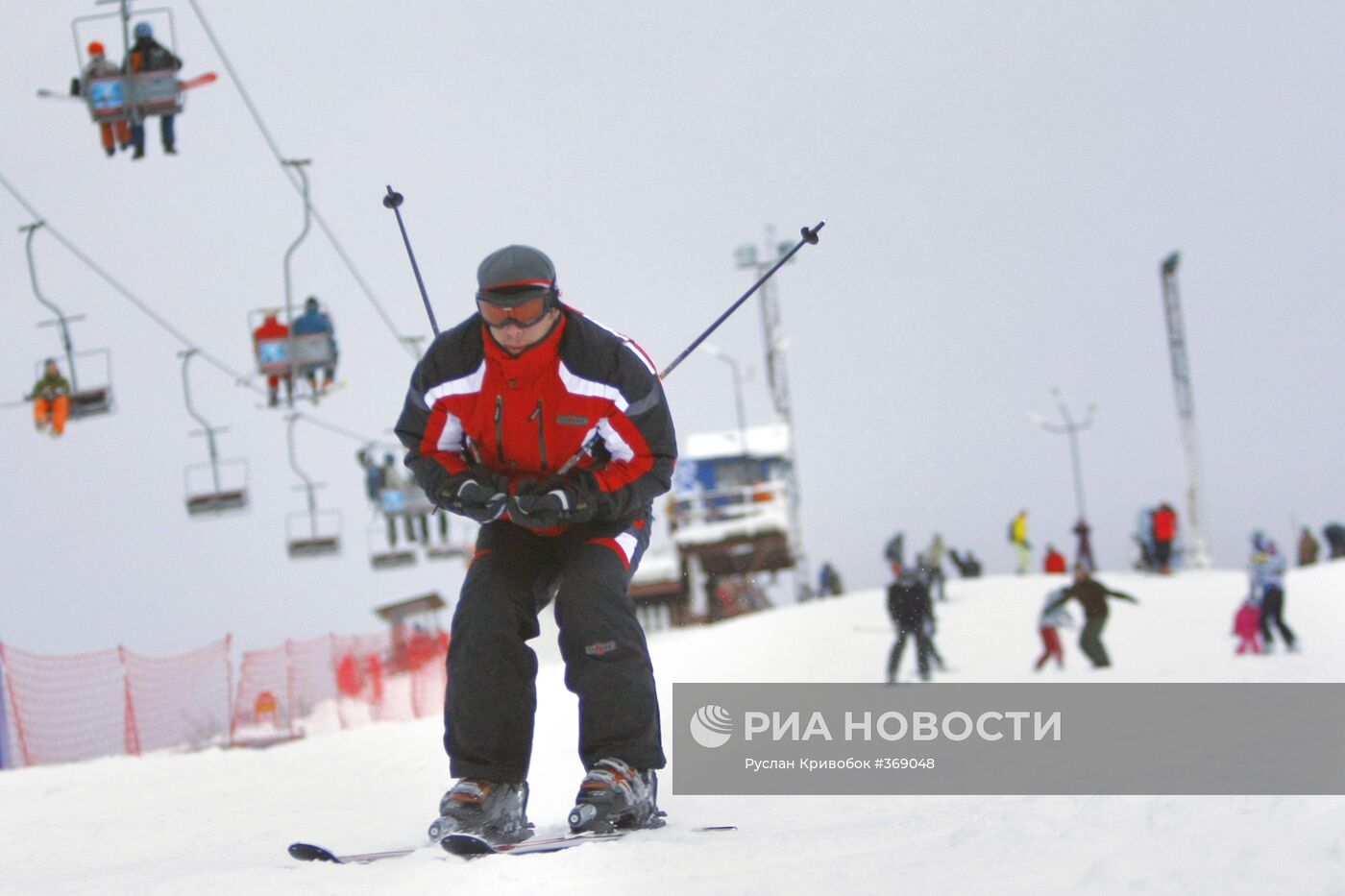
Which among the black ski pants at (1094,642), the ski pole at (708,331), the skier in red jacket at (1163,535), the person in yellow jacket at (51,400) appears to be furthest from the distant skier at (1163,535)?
the ski pole at (708,331)

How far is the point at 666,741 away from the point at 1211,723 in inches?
114

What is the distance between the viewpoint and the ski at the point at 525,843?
143 inches

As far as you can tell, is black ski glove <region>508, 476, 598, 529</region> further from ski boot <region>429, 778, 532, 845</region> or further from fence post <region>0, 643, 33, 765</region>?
fence post <region>0, 643, 33, 765</region>

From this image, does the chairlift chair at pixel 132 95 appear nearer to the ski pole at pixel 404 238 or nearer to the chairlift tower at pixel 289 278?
the chairlift tower at pixel 289 278

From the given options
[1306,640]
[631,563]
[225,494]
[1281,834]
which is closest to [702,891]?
[1281,834]

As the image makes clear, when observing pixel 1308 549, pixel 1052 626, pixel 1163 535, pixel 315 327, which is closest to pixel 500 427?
pixel 1052 626

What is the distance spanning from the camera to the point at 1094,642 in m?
15.5

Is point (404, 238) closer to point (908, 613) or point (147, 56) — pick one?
point (908, 613)

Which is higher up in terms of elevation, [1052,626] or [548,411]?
[548,411]

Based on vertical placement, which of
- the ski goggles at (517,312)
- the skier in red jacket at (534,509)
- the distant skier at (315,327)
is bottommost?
the skier in red jacket at (534,509)

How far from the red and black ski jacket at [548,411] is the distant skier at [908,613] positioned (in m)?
10.7

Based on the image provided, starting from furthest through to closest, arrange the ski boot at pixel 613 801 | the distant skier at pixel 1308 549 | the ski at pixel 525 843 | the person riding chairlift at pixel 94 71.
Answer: the distant skier at pixel 1308 549 → the person riding chairlift at pixel 94 71 → the ski boot at pixel 613 801 → the ski at pixel 525 843

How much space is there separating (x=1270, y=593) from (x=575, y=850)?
1357cm

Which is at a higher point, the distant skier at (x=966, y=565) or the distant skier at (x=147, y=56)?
the distant skier at (x=147, y=56)
